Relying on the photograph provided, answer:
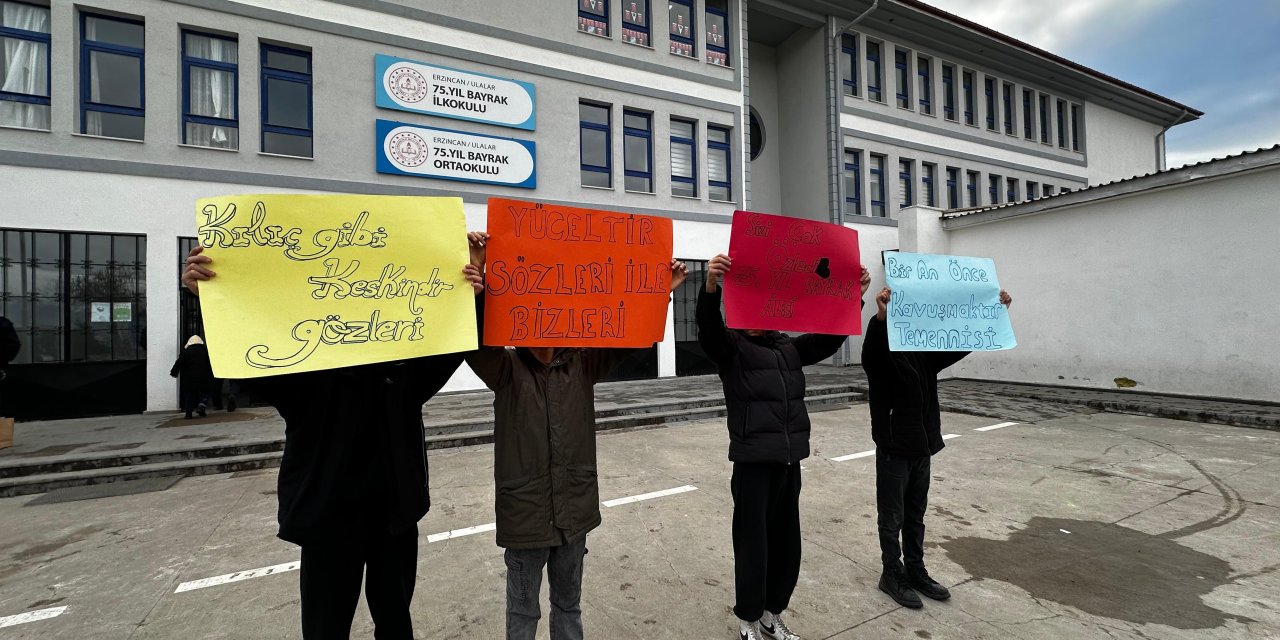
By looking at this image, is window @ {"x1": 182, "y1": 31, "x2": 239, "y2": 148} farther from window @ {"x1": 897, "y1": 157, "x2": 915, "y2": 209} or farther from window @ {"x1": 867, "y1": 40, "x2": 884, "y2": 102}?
window @ {"x1": 897, "y1": 157, "x2": 915, "y2": 209}

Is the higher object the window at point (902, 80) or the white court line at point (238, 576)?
the window at point (902, 80)

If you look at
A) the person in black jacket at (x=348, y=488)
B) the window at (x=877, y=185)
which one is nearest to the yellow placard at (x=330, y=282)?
the person in black jacket at (x=348, y=488)

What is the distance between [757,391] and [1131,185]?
1357 centimetres

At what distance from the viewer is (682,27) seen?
49.0 feet

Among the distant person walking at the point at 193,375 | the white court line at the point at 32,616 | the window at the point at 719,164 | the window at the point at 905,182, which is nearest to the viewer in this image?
the white court line at the point at 32,616

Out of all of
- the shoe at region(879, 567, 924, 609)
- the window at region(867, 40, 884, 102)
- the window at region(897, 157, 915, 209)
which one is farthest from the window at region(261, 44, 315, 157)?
the window at region(897, 157, 915, 209)

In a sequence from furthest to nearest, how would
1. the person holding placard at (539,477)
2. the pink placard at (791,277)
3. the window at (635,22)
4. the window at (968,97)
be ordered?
1. the window at (968,97)
2. the window at (635,22)
3. the pink placard at (791,277)
4. the person holding placard at (539,477)

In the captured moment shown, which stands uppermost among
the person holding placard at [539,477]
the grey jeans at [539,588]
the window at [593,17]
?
the window at [593,17]

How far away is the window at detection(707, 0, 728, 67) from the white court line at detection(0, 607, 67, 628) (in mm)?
16240

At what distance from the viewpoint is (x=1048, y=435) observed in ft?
25.5

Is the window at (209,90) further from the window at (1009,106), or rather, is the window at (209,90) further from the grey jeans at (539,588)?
the window at (1009,106)

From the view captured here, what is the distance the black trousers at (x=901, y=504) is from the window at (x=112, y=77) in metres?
13.6

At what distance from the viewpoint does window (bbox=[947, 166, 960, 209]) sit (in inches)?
764

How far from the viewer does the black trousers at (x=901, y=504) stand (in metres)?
3.07
